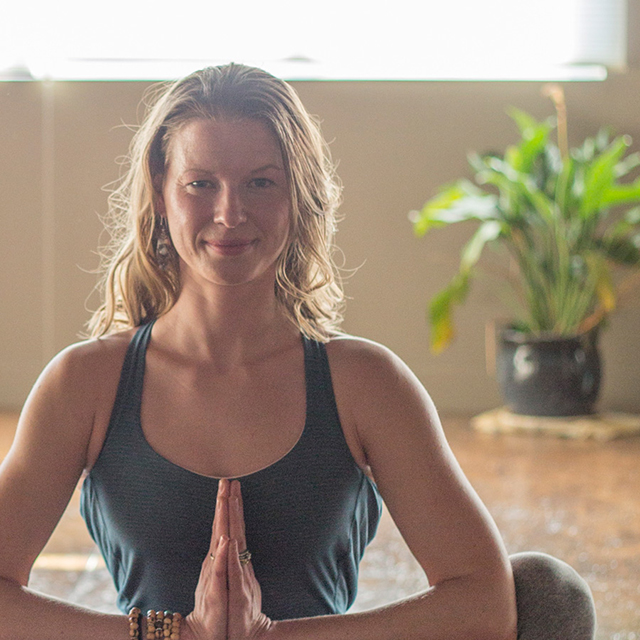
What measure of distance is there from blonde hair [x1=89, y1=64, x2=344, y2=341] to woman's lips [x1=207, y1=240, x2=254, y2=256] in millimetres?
65

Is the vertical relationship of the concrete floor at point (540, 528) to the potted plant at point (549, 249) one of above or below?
below

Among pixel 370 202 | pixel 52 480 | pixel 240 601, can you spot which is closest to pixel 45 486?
pixel 52 480

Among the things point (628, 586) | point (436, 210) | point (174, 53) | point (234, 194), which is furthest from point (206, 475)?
point (174, 53)

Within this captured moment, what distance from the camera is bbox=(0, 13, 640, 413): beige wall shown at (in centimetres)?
387

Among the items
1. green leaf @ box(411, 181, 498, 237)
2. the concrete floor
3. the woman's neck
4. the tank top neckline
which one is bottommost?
the concrete floor

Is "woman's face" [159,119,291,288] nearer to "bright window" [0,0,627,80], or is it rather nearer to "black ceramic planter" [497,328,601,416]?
"black ceramic planter" [497,328,601,416]

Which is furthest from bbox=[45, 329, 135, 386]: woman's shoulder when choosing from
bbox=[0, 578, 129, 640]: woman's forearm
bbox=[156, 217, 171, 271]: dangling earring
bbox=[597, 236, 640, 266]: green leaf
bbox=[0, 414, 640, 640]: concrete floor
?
bbox=[597, 236, 640, 266]: green leaf

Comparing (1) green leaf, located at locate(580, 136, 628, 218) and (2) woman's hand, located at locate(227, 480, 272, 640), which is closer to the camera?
(2) woman's hand, located at locate(227, 480, 272, 640)

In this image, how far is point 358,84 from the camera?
395 cm

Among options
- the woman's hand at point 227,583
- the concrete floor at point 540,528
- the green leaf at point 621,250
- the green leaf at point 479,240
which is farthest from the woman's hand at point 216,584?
the green leaf at point 621,250

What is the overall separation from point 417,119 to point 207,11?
975mm

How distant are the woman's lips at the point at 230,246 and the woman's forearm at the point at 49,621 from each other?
36cm

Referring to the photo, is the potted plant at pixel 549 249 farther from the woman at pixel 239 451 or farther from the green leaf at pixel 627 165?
the woman at pixel 239 451

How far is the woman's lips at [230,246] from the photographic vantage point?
886mm
